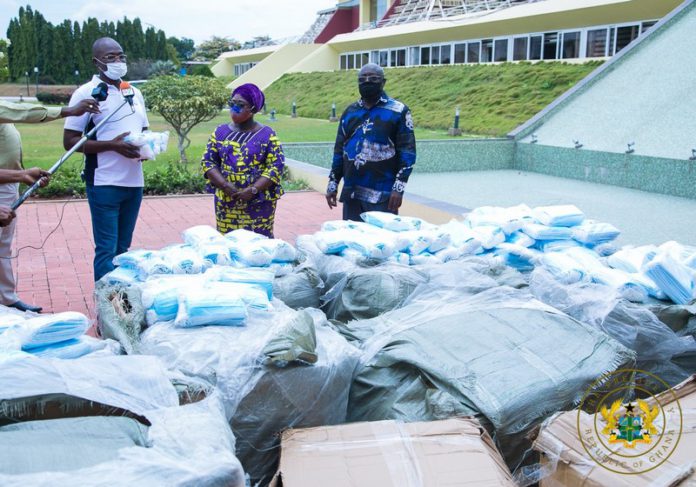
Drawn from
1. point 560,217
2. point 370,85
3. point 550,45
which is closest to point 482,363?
point 560,217

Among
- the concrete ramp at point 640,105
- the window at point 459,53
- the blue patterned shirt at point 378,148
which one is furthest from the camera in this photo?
the window at point 459,53

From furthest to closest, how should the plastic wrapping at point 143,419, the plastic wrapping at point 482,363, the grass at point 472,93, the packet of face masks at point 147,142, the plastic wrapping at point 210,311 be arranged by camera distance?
the grass at point 472,93 < the packet of face masks at point 147,142 < the plastic wrapping at point 210,311 < the plastic wrapping at point 482,363 < the plastic wrapping at point 143,419

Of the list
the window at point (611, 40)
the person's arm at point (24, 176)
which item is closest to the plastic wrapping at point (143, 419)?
the person's arm at point (24, 176)

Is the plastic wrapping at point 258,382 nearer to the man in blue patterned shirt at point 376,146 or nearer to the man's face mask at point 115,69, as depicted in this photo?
the man's face mask at point 115,69

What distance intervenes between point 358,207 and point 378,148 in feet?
1.62

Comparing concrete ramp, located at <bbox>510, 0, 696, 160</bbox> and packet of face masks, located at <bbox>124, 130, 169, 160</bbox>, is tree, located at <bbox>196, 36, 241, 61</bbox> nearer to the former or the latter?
concrete ramp, located at <bbox>510, 0, 696, 160</bbox>

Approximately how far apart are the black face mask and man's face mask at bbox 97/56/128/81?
1.55 meters

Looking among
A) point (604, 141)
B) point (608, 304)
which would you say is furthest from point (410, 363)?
point (604, 141)

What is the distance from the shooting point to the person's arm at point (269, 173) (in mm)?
4328

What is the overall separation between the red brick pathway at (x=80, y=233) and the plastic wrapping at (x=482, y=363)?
8.65ft

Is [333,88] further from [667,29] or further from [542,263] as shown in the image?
[542,263]

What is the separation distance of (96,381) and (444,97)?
22077 millimetres

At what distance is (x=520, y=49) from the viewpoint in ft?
86.5

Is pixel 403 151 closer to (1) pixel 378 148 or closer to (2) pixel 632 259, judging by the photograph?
(1) pixel 378 148
